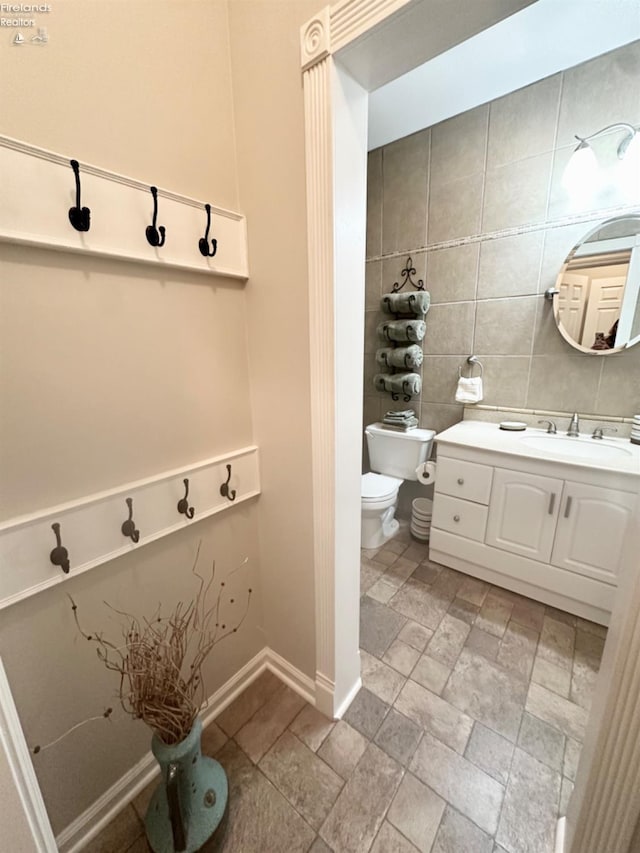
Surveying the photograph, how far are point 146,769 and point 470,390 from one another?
2227mm

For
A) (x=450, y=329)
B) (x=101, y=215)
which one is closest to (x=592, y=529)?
(x=450, y=329)

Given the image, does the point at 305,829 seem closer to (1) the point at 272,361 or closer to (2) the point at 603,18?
(1) the point at 272,361

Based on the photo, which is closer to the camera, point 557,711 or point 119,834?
point 119,834

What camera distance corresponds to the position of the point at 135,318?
2.85 feet

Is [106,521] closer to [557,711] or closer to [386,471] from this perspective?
[557,711]

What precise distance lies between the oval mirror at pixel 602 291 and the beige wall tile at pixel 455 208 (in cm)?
58

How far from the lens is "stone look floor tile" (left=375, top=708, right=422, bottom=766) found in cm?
113

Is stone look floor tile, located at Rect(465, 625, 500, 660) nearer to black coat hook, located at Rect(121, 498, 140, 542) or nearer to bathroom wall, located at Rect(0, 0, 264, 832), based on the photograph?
bathroom wall, located at Rect(0, 0, 264, 832)

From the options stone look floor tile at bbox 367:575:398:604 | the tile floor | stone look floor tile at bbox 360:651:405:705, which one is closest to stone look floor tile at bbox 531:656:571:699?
the tile floor

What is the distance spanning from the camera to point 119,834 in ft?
3.10

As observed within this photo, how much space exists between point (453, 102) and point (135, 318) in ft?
7.05

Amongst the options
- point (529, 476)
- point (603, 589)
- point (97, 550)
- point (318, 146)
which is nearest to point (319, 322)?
point (318, 146)

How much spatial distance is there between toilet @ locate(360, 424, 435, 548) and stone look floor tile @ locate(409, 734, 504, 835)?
3.69ft

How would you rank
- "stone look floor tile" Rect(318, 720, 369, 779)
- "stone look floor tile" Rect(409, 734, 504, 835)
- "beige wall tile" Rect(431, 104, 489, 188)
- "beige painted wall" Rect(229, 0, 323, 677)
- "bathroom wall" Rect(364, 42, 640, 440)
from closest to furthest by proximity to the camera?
"beige painted wall" Rect(229, 0, 323, 677), "stone look floor tile" Rect(409, 734, 504, 835), "stone look floor tile" Rect(318, 720, 369, 779), "bathroom wall" Rect(364, 42, 640, 440), "beige wall tile" Rect(431, 104, 489, 188)
